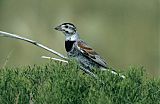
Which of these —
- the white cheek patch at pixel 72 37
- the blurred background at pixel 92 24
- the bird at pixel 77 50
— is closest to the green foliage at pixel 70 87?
the bird at pixel 77 50

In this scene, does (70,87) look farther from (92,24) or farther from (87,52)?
(92,24)

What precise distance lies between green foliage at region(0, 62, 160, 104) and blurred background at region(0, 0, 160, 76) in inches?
179

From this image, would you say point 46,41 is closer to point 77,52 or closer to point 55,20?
point 55,20

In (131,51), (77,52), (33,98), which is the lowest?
(33,98)

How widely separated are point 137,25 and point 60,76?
5.07 metres

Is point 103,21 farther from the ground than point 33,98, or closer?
farther from the ground

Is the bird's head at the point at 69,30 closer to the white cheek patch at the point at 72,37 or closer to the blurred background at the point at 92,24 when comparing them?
the white cheek patch at the point at 72,37

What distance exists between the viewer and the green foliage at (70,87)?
4809 mm

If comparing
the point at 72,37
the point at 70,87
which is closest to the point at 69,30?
the point at 72,37

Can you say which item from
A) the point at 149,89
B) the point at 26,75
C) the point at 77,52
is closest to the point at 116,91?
the point at 149,89

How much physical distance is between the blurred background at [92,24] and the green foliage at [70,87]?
14.9ft

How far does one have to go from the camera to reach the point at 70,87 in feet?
16.0

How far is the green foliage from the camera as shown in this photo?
4.81 m

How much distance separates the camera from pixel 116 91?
483cm
